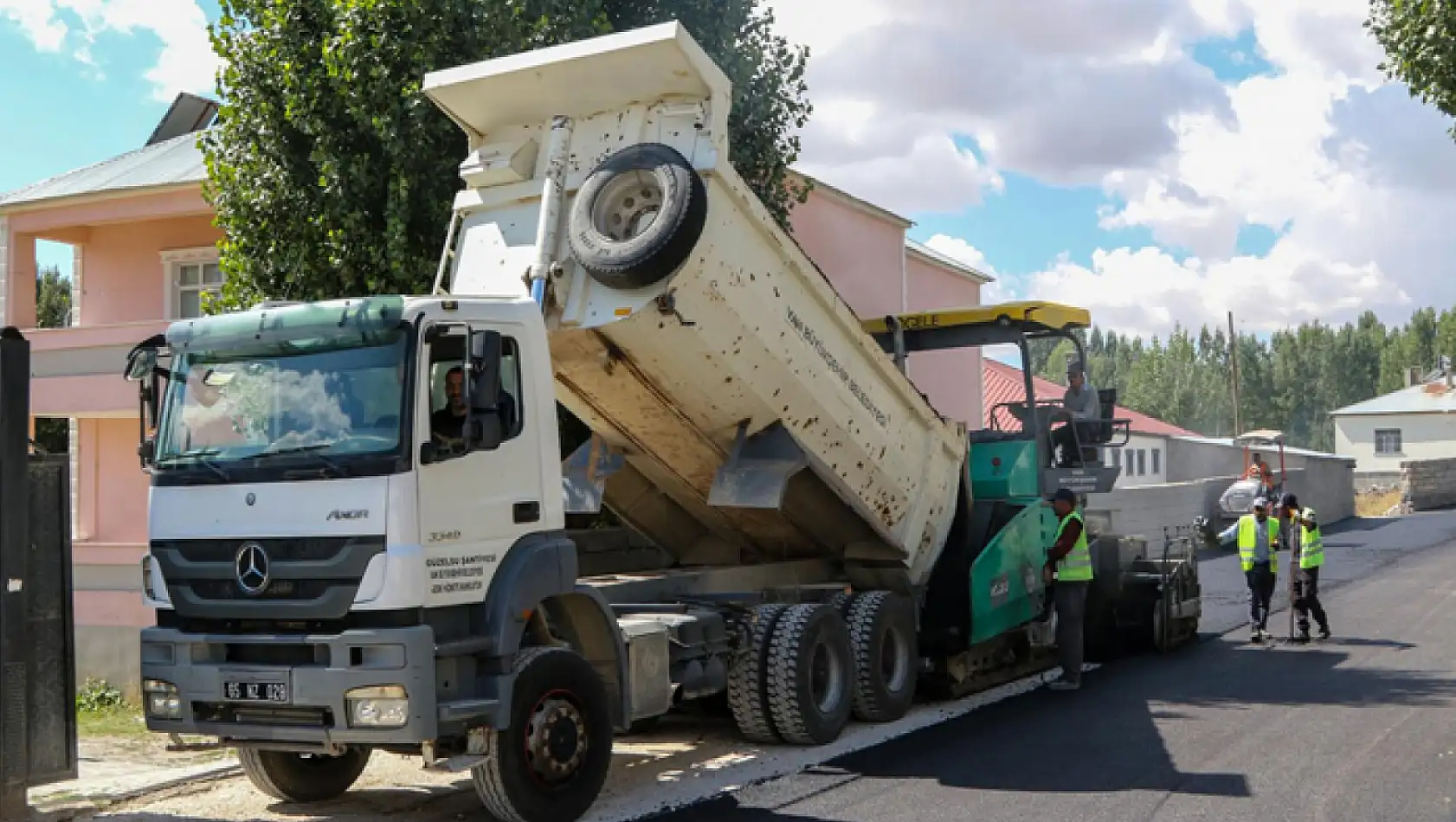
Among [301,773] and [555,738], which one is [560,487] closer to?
[555,738]

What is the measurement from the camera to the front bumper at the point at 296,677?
6.15 metres

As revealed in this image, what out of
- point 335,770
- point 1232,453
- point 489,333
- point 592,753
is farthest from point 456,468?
point 1232,453

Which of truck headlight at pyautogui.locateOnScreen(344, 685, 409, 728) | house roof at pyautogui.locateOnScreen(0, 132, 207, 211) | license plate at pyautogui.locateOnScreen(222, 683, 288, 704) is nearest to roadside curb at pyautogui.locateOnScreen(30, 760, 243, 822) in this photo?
license plate at pyautogui.locateOnScreen(222, 683, 288, 704)

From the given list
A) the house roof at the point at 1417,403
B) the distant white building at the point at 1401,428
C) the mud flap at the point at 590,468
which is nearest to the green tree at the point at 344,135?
the mud flap at the point at 590,468

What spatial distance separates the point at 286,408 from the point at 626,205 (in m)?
2.28

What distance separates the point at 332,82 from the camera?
11156 millimetres

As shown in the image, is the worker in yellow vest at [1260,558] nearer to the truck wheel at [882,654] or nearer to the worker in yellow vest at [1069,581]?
the worker in yellow vest at [1069,581]

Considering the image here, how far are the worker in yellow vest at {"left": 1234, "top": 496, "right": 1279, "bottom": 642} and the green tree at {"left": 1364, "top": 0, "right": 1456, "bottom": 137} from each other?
14.6 ft

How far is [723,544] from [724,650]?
1.78m

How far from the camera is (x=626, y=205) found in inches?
307

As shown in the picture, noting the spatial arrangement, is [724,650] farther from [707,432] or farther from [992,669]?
[992,669]

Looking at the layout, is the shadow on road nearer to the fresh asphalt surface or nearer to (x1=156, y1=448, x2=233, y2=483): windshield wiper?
the fresh asphalt surface

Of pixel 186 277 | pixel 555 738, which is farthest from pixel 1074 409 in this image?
pixel 186 277

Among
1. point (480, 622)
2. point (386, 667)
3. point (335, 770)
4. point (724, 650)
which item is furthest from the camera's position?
point (724, 650)
